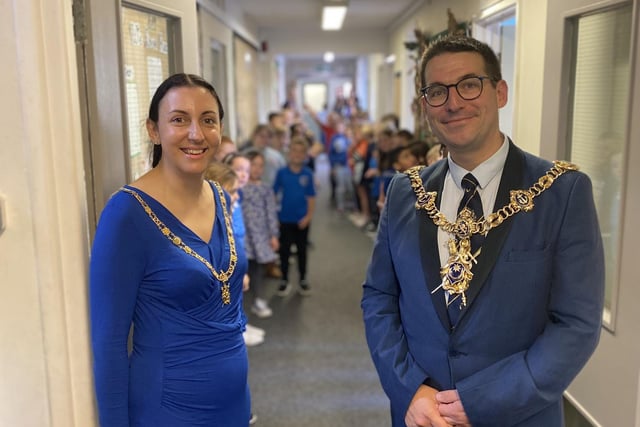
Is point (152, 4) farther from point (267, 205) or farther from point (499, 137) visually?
point (267, 205)

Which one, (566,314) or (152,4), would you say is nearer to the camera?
(566,314)

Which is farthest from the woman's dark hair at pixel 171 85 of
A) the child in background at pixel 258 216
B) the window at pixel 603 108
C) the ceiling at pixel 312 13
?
the ceiling at pixel 312 13

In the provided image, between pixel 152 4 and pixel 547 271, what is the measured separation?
1410 mm

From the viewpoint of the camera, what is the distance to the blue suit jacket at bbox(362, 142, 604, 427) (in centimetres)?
119

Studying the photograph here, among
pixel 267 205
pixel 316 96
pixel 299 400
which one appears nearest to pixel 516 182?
pixel 299 400

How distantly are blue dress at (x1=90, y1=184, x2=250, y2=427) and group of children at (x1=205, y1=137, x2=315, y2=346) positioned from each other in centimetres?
196

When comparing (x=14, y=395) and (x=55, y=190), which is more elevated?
(x=55, y=190)

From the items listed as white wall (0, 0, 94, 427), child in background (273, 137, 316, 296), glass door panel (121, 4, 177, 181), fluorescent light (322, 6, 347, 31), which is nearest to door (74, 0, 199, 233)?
glass door panel (121, 4, 177, 181)

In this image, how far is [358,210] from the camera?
25.8 feet

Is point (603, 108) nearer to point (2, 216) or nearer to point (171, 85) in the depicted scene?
point (171, 85)

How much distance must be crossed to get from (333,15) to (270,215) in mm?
3341

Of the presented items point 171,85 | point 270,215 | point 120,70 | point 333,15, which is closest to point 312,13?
point 333,15

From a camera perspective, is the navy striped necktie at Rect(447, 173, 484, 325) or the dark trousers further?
the dark trousers

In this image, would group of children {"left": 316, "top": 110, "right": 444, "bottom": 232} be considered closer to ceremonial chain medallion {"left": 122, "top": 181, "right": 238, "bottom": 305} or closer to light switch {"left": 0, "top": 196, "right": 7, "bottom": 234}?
ceremonial chain medallion {"left": 122, "top": 181, "right": 238, "bottom": 305}
